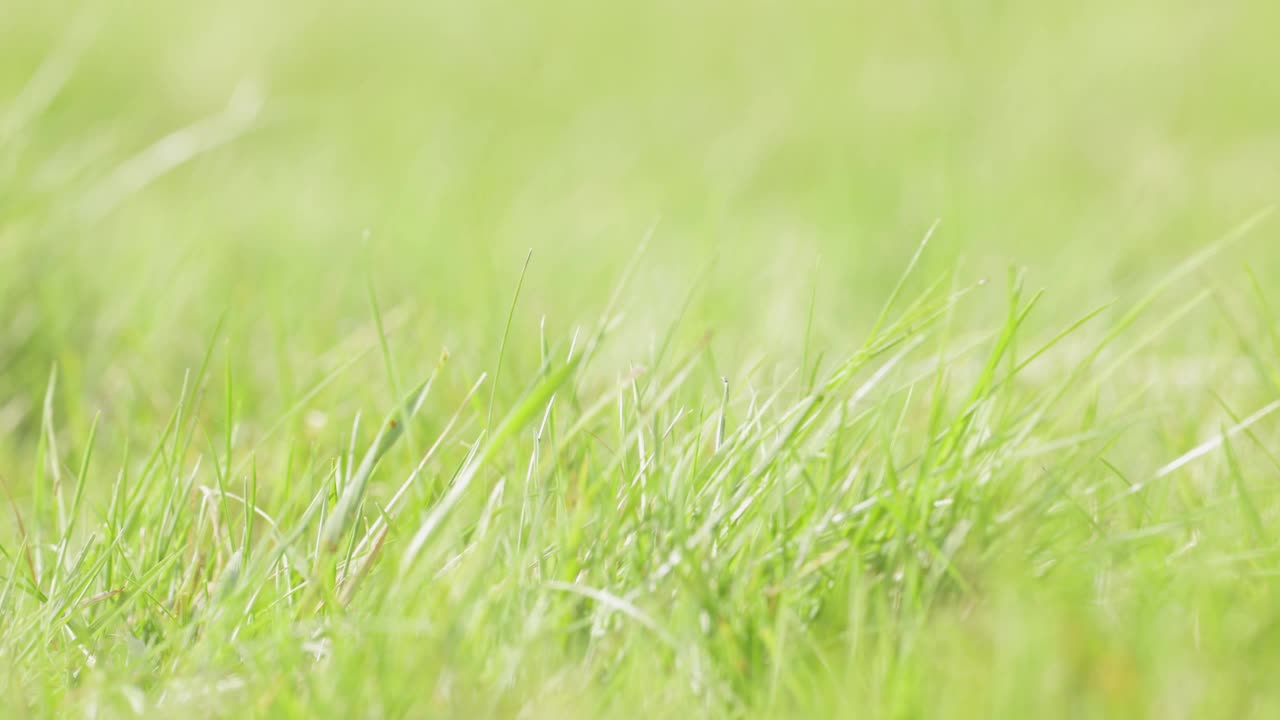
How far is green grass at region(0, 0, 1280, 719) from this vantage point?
3.09ft

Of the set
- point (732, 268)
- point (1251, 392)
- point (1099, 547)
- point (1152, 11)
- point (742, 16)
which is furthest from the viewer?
point (742, 16)

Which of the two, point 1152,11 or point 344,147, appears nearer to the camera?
point 344,147

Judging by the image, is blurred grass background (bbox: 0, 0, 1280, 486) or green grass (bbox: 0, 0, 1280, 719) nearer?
green grass (bbox: 0, 0, 1280, 719)

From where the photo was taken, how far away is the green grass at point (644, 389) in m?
0.94

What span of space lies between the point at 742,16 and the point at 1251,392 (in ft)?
14.2

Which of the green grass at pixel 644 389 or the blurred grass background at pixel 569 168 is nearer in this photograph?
the green grass at pixel 644 389

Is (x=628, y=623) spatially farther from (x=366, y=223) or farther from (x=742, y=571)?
(x=366, y=223)

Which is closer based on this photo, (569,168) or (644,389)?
(644,389)

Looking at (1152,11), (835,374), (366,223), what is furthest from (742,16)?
(835,374)

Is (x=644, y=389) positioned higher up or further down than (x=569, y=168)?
higher up

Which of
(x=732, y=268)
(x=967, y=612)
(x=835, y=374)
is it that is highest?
(x=835, y=374)

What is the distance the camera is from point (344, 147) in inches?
148

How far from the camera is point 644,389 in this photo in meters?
1.20

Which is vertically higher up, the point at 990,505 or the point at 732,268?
the point at 990,505
